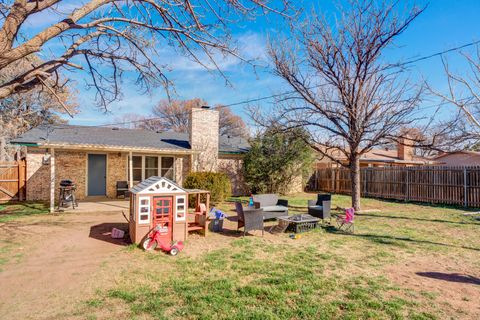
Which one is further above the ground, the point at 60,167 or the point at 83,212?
the point at 60,167

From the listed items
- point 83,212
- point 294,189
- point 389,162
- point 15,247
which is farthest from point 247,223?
point 389,162

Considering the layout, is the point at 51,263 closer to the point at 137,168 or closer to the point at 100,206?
the point at 100,206

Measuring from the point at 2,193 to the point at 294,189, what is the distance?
1508 cm

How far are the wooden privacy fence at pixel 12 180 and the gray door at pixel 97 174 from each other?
2.62 meters

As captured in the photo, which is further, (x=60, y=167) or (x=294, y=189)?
(x=294, y=189)

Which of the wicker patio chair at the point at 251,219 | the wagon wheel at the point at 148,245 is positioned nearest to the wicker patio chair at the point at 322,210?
the wicker patio chair at the point at 251,219

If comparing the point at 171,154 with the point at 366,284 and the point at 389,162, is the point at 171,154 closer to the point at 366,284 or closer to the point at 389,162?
the point at 366,284

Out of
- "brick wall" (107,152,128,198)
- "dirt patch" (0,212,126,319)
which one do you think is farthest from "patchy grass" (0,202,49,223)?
"brick wall" (107,152,128,198)

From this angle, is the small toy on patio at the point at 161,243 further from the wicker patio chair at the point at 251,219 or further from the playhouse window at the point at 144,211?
the wicker patio chair at the point at 251,219

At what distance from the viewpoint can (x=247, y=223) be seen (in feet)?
23.8

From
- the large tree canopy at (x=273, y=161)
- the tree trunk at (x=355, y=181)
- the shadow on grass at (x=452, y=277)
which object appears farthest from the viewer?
the large tree canopy at (x=273, y=161)

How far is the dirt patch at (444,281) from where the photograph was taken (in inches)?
140

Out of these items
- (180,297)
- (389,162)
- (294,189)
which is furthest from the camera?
(389,162)

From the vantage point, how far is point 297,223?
752 cm
